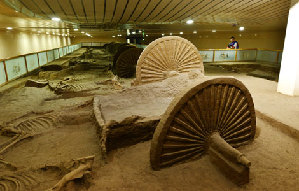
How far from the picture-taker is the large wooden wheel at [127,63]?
9.87 metres

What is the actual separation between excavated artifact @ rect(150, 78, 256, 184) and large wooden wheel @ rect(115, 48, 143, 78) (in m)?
7.33

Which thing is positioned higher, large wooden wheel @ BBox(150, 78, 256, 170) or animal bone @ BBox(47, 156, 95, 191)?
large wooden wheel @ BBox(150, 78, 256, 170)

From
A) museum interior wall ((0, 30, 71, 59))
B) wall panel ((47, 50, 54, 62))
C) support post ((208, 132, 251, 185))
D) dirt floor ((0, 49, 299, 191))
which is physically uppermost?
museum interior wall ((0, 30, 71, 59))

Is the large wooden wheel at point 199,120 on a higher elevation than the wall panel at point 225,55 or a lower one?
lower

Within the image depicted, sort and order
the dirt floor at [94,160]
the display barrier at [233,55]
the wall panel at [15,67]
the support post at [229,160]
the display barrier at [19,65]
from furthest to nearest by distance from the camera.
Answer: the display barrier at [233,55] → the wall panel at [15,67] → the display barrier at [19,65] → the dirt floor at [94,160] → the support post at [229,160]

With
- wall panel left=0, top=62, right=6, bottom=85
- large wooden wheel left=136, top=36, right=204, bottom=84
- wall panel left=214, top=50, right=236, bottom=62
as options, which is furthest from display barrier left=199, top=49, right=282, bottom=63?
wall panel left=0, top=62, right=6, bottom=85

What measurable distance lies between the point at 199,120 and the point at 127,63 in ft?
24.8

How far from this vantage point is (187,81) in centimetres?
522

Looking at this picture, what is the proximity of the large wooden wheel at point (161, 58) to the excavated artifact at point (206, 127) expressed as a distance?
332 cm

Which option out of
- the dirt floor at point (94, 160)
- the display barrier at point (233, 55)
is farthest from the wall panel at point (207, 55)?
the dirt floor at point (94, 160)

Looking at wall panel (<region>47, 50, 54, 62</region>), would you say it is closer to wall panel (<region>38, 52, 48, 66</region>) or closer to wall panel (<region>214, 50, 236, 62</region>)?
wall panel (<region>38, 52, 48, 66</region>)

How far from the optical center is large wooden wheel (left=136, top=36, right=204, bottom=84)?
20.4 feet

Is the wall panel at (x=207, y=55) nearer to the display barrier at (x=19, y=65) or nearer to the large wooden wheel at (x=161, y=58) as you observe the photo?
the large wooden wheel at (x=161, y=58)

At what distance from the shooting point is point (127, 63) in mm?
9984
